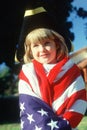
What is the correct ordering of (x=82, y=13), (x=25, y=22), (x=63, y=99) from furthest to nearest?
(x=82, y=13), (x=25, y=22), (x=63, y=99)

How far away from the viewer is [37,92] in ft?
5.70

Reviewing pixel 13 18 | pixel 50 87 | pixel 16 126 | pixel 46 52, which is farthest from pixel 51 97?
pixel 13 18

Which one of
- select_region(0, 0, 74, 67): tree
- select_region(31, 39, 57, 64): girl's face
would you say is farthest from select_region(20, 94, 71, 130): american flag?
select_region(0, 0, 74, 67): tree

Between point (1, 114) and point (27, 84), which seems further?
point (1, 114)

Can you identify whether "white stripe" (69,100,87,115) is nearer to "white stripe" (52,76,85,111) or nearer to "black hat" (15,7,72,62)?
"white stripe" (52,76,85,111)

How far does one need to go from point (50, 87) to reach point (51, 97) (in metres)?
0.05

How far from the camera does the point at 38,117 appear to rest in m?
1.70

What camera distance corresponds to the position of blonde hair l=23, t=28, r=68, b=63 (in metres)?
1.77

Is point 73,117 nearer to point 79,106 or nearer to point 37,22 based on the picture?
point 79,106

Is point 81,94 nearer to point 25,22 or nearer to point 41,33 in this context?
point 41,33

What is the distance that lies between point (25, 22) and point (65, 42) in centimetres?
22

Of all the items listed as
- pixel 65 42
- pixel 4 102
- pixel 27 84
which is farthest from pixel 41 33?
pixel 4 102

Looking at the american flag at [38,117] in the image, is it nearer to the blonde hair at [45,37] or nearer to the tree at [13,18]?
the blonde hair at [45,37]

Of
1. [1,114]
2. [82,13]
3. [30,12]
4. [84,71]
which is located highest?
[30,12]
